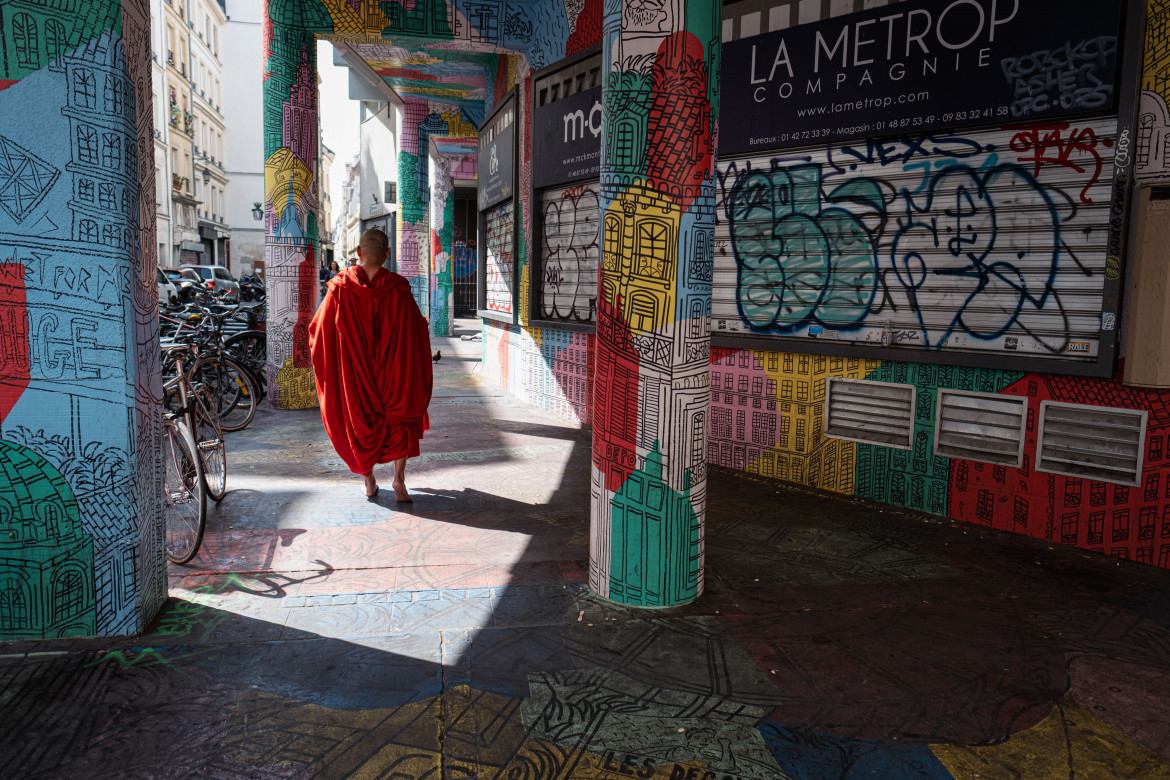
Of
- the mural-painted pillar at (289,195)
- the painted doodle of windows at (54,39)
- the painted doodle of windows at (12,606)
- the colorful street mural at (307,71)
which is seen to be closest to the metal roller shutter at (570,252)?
the colorful street mural at (307,71)

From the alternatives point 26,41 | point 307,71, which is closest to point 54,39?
point 26,41

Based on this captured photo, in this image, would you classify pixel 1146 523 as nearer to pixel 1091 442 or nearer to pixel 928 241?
pixel 1091 442

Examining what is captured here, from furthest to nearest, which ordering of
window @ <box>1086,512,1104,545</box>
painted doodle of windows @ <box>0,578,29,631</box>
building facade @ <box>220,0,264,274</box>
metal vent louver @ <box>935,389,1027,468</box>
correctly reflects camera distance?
building facade @ <box>220,0,264,274</box> → metal vent louver @ <box>935,389,1027,468</box> → window @ <box>1086,512,1104,545</box> → painted doodle of windows @ <box>0,578,29,631</box>

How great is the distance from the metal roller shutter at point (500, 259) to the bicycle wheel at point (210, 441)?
225 inches

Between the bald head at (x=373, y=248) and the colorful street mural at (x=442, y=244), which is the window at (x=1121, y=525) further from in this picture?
the colorful street mural at (x=442, y=244)

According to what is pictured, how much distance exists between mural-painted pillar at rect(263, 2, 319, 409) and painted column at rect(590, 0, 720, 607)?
697 cm

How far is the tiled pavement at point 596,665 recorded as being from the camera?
109 inches

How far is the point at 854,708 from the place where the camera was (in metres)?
3.08

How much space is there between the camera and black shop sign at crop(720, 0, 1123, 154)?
4.87 meters

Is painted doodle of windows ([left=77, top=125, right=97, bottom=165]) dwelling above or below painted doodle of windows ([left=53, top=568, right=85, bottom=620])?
above

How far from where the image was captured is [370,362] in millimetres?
5875

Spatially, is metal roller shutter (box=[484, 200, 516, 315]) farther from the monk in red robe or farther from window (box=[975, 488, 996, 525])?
window (box=[975, 488, 996, 525])

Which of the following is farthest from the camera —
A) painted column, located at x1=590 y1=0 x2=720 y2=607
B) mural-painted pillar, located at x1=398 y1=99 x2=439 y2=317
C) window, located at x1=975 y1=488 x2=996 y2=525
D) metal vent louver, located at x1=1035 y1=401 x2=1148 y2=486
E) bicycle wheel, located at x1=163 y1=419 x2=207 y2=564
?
mural-painted pillar, located at x1=398 y1=99 x2=439 y2=317

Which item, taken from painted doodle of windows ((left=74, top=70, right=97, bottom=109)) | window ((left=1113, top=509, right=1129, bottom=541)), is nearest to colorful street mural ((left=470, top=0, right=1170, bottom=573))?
window ((left=1113, top=509, right=1129, bottom=541))
